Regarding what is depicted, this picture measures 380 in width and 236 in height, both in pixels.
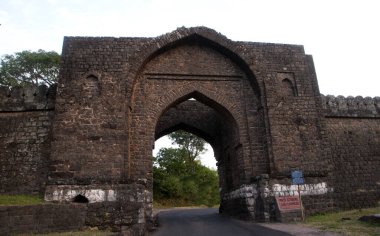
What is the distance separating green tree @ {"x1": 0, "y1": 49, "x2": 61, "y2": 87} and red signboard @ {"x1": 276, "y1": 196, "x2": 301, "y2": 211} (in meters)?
15.3

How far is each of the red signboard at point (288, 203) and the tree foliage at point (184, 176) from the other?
586 inches

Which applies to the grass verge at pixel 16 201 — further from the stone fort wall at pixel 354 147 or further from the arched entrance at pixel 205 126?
the stone fort wall at pixel 354 147

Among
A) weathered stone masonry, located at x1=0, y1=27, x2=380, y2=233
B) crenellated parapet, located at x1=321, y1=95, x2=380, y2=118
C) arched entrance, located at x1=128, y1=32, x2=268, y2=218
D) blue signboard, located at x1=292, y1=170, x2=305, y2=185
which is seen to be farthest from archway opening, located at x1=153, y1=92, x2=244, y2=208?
crenellated parapet, located at x1=321, y1=95, x2=380, y2=118

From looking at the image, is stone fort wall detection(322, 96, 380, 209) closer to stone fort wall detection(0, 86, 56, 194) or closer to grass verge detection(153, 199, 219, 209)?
stone fort wall detection(0, 86, 56, 194)

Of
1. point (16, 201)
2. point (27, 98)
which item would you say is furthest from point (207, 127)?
point (16, 201)

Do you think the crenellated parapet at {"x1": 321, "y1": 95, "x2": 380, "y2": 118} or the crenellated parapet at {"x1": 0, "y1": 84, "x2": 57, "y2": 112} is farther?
the crenellated parapet at {"x1": 321, "y1": 95, "x2": 380, "y2": 118}

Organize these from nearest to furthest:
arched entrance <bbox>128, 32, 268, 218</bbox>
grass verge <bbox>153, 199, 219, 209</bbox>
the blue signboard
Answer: the blue signboard
arched entrance <bbox>128, 32, 268, 218</bbox>
grass verge <bbox>153, 199, 219, 209</bbox>

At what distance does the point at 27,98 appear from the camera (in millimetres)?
10414

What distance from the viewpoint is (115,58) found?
33.1ft

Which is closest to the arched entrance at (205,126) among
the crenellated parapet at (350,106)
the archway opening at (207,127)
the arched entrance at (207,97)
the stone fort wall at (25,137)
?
the archway opening at (207,127)

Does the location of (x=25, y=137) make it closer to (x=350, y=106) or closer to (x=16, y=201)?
(x=16, y=201)

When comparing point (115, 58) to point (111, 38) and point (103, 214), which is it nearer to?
point (111, 38)

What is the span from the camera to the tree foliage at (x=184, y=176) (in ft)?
78.5

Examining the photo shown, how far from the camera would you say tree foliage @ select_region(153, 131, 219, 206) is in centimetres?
2394
